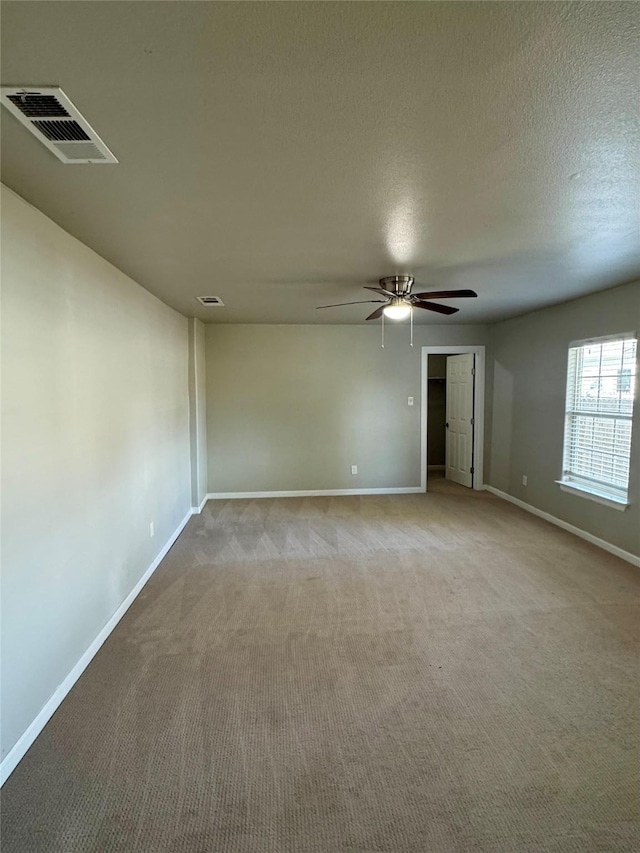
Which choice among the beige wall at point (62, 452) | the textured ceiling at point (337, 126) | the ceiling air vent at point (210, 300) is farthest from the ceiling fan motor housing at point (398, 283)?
the beige wall at point (62, 452)

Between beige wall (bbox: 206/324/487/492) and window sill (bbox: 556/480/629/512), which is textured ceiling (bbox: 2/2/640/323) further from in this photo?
beige wall (bbox: 206/324/487/492)

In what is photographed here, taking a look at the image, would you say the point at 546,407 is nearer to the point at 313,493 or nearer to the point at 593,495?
the point at 593,495

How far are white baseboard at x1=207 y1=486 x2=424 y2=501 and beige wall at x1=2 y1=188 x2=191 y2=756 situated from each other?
2.33 metres

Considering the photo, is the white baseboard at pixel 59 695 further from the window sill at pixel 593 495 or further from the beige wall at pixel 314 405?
the window sill at pixel 593 495

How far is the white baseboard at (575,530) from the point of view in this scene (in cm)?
355

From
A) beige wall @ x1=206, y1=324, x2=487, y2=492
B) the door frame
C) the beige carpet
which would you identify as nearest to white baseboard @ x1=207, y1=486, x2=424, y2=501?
beige wall @ x1=206, y1=324, x2=487, y2=492

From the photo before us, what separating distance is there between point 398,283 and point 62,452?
2.52 m

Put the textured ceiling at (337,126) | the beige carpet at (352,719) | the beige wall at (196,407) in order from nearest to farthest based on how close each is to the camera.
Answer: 1. the textured ceiling at (337,126)
2. the beige carpet at (352,719)
3. the beige wall at (196,407)

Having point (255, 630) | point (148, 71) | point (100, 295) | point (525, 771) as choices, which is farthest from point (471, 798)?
point (100, 295)

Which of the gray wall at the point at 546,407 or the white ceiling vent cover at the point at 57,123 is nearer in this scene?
the white ceiling vent cover at the point at 57,123

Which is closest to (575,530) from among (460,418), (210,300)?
(460,418)

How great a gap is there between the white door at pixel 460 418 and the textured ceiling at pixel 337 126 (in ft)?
11.9

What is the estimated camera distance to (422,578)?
3.31m

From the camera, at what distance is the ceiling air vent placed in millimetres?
3848
